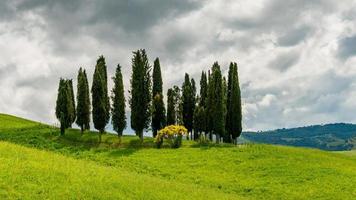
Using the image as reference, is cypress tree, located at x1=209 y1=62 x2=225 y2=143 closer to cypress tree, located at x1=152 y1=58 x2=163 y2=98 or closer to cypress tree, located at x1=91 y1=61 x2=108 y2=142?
cypress tree, located at x1=152 y1=58 x2=163 y2=98

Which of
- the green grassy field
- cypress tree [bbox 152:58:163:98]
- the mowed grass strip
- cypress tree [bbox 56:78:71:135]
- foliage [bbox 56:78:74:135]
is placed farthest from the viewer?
cypress tree [bbox 152:58:163:98]

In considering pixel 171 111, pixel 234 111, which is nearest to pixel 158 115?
pixel 171 111

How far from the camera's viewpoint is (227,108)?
9812 cm

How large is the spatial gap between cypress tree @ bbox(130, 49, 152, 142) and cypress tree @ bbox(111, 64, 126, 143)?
7.36 feet

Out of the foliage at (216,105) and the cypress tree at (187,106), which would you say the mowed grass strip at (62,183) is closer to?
the foliage at (216,105)

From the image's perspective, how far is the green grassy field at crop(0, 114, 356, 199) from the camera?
109 feet

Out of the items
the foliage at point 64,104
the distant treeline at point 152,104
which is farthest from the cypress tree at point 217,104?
the foliage at point 64,104

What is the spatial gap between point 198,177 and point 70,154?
21.7m

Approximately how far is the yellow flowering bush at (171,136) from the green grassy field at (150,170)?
185 centimetres

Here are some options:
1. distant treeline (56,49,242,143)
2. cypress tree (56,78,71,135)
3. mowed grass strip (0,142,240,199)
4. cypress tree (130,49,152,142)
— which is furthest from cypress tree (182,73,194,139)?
mowed grass strip (0,142,240,199)

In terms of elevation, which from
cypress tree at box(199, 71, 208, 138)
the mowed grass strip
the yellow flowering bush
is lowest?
the mowed grass strip

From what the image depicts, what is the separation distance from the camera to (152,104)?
94.3 metres

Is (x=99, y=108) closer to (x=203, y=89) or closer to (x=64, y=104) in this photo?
(x=64, y=104)

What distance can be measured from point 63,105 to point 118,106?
1127 centimetres
